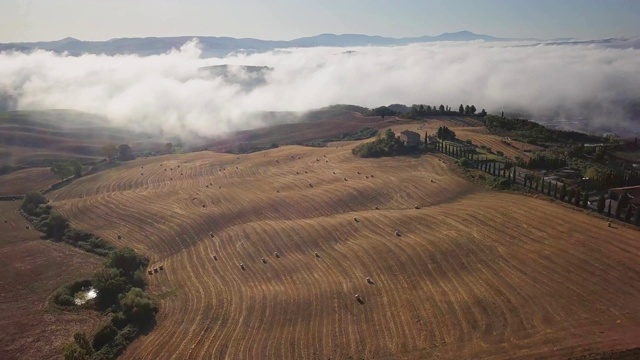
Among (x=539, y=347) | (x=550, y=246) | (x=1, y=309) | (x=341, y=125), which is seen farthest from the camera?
(x=341, y=125)

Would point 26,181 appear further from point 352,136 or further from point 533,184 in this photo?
point 533,184

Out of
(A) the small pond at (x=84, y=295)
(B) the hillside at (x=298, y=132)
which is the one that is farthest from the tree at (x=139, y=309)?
(B) the hillside at (x=298, y=132)

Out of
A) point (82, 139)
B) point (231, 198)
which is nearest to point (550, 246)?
point (231, 198)

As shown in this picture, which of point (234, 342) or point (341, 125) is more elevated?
point (341, 125)

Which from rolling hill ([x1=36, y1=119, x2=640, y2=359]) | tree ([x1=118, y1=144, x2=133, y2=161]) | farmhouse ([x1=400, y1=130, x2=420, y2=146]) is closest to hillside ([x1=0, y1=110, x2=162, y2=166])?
tree ([x1=118, y1=144, x2=133, y2=161])

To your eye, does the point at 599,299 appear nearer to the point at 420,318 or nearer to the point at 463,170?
the point at 420,318

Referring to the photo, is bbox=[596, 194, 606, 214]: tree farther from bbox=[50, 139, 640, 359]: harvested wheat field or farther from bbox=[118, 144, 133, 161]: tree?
bbox=[118, 144, 133, 161]: tree
